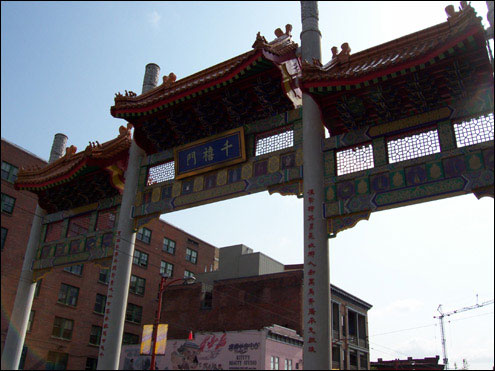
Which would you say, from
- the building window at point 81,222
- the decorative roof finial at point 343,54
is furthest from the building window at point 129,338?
the decorative roof finial at point 343,54

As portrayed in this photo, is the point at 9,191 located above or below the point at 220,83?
above

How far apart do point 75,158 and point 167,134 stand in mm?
5003

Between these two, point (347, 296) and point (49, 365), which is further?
point (347, 296)

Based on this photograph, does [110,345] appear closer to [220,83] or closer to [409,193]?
[220,83]

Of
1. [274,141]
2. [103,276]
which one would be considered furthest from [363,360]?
[274,141]

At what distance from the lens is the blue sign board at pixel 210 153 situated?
15320 millimetres

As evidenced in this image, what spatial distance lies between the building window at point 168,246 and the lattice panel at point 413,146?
125ft

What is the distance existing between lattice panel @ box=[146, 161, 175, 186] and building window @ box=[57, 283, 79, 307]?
79.0 feet

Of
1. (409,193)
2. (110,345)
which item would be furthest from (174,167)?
(409,193)

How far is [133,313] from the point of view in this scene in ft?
142

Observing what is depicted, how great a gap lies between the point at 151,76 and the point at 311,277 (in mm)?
11873

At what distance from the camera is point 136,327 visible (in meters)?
43.0

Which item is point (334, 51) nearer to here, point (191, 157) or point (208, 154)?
point (208, 154)

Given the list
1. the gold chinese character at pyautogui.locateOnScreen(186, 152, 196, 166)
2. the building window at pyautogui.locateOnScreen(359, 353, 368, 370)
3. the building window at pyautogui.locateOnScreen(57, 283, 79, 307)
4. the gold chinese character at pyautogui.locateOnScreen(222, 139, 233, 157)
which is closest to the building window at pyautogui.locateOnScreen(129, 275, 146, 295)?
the building window at pyautogui.locateOnScreen(57, 283, 79, 307)
